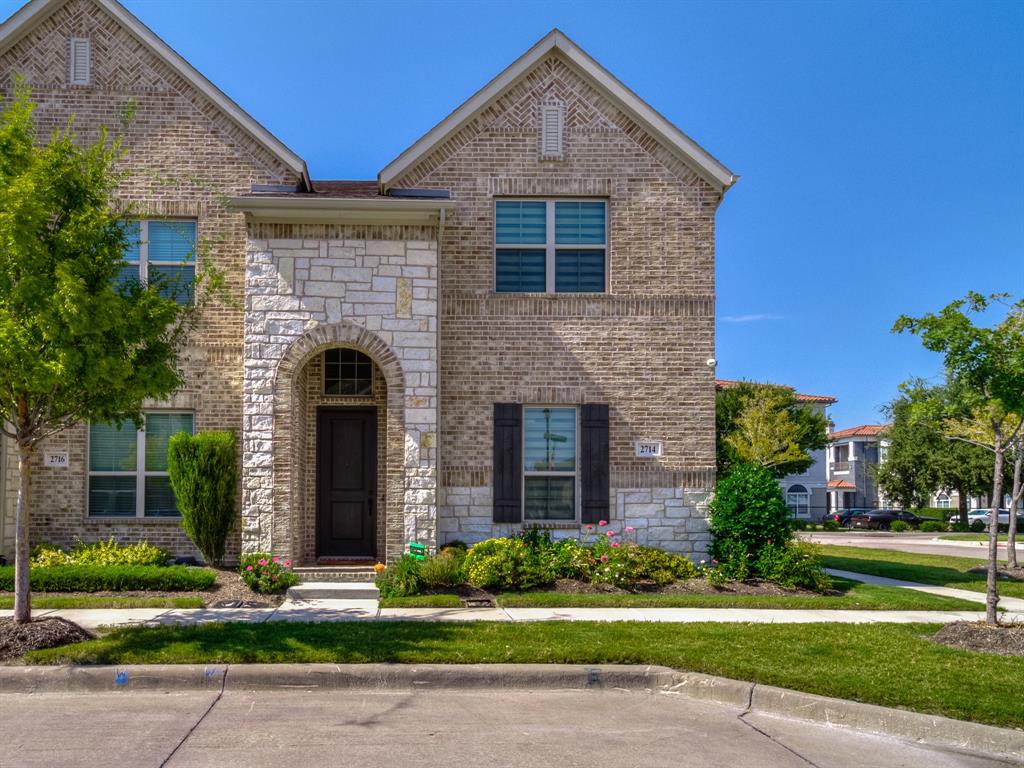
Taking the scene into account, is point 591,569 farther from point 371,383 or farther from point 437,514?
point 371,383

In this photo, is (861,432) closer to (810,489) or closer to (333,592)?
(810,489)

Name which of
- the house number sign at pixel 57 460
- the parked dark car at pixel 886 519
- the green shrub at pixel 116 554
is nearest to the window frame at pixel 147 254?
the house number sign at pixel 57 460

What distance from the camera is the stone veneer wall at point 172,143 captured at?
13.5 m

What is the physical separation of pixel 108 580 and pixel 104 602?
102 centimetres

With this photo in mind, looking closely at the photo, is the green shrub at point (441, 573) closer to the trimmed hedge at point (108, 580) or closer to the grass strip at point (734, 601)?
the grass strip at point (734, 601)

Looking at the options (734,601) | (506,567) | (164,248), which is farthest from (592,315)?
(164,248)

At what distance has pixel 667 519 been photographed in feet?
45.1

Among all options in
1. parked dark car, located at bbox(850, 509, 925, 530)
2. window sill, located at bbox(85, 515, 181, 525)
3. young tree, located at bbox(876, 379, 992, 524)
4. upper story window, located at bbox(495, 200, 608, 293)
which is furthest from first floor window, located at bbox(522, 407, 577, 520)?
parked dark car, located at bbox(850, 509, 925, 530)

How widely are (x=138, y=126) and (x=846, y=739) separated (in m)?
13.2

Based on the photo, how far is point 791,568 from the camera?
12.7m

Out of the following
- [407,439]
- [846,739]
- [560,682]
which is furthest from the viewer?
[407,439]

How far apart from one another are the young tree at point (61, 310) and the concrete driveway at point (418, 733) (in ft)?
9.00

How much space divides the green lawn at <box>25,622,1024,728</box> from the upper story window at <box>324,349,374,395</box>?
17.3ft

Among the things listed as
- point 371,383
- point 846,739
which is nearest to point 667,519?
point 371,383
